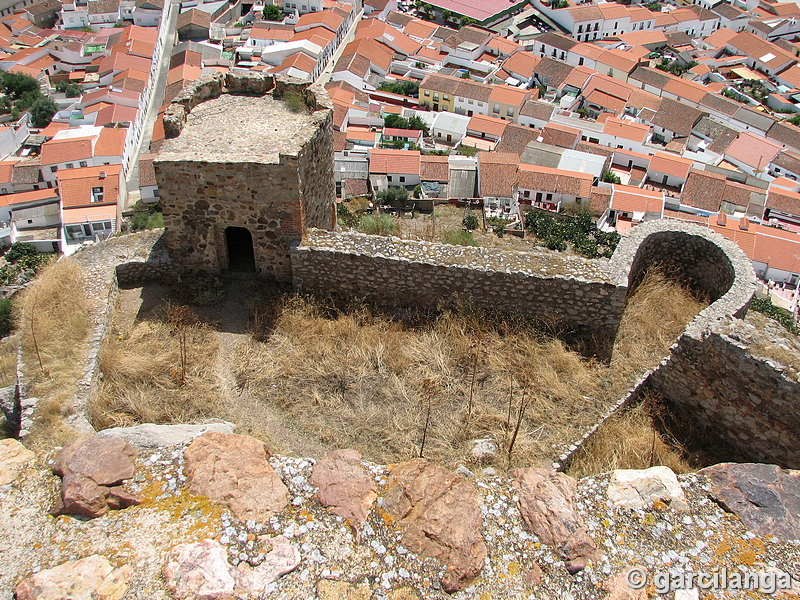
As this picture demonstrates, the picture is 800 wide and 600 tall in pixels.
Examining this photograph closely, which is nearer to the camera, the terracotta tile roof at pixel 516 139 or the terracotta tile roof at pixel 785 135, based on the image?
the terracotta tile roof at pixel 516 139

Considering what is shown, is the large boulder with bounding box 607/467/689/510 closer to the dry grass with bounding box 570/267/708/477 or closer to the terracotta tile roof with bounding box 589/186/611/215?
the dry grass with bounding box 570/267/708/477

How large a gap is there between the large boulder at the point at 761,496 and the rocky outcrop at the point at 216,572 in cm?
332

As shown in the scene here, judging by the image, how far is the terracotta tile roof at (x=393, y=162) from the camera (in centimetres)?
3669

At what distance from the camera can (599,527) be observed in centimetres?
465

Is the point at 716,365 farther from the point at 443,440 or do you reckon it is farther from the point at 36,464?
the point at 36,464

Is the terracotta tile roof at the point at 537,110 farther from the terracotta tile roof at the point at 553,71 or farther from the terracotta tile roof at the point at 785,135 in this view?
the terracotta tile roof at the point at 785,135

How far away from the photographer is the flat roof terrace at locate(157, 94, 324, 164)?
8258 mm

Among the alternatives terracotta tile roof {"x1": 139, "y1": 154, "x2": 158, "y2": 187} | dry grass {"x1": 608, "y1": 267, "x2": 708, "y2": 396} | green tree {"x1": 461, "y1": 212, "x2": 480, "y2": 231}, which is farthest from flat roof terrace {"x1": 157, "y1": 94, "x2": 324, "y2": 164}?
terracotta tile roof {"x1": 139, "y1": 154, "x2": 158, "y2": 187}

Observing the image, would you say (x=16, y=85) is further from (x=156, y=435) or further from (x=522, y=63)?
(x=156, y=435)

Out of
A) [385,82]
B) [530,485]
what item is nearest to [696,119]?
[385,82]

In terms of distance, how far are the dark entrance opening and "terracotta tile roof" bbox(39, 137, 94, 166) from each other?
113ft

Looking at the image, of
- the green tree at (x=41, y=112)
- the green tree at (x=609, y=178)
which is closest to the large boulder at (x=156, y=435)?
the green tree at (x=609, y=178)

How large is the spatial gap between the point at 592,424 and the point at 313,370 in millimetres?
3299

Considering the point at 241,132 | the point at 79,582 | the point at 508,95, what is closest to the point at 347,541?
the point at 79,582
